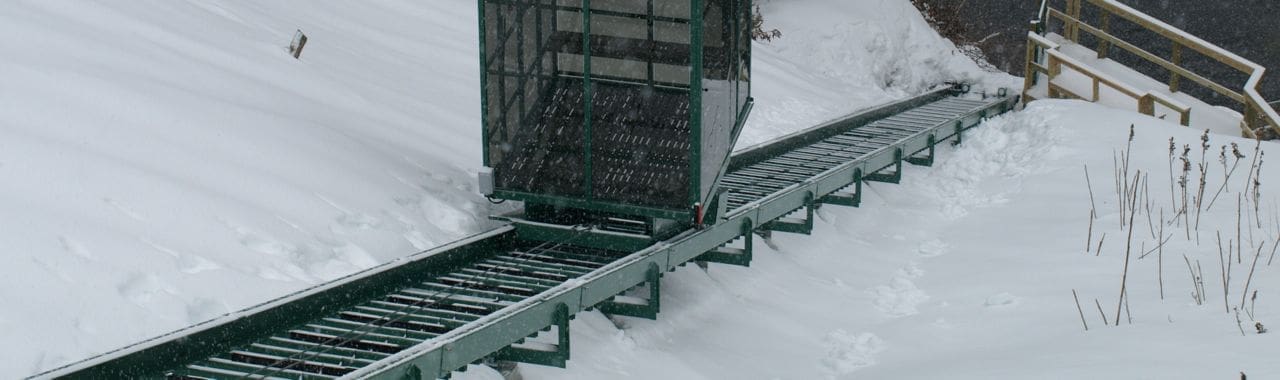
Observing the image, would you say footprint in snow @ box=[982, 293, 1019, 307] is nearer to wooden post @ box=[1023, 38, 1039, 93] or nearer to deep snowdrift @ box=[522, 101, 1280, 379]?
deep snowdrift @ box=[522, 101, 1280, 379]

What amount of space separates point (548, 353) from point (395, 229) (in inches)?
74.8

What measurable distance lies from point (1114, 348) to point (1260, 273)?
2.05 meters

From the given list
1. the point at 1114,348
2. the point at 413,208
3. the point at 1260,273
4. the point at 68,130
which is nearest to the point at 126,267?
the point at 68,130

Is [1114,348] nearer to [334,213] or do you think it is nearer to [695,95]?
[695,95]

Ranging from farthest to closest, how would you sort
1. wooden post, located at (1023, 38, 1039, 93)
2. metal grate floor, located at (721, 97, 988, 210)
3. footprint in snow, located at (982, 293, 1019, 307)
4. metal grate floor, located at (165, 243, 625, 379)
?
wooden post, located at (1023, 38, 1039, 93) → metal grate floor, located at (721, 97, 988, 210) → footprint in snow, located at (982, 293, 1019, 307) → metal grate floor, located at (165, 243, 625, 379)

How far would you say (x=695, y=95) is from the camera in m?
8.26

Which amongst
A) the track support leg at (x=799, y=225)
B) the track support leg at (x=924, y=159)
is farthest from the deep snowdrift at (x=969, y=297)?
the track support leg at (x=924, y=159)

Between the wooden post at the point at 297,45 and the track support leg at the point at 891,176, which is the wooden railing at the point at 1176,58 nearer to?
the track support leg at the point at 891,176

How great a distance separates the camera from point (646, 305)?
8172mm

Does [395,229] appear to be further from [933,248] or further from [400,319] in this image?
[933,248]

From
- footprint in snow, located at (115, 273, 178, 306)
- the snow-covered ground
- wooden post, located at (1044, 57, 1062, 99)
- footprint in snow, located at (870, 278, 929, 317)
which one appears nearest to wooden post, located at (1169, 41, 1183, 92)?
wooden post, located at (1044, 57, 1062, 99)

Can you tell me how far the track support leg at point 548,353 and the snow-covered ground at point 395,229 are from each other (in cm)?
23

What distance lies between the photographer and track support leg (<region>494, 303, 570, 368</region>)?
7023mm

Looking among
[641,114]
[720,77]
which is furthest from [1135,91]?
[641,114]
